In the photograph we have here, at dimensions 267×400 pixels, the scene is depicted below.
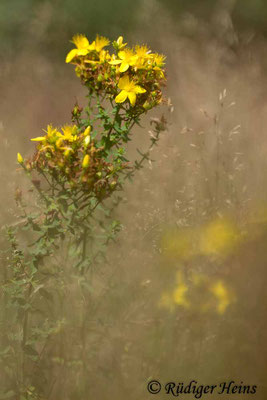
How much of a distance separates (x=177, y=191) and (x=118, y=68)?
1075 mm

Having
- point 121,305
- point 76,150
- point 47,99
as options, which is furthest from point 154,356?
point 47,99

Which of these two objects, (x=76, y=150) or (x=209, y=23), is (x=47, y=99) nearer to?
(x=209, y=23)

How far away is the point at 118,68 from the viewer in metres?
1.47

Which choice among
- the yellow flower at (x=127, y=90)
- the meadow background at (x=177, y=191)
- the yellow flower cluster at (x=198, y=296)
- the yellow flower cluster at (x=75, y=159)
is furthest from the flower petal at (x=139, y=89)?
the yellow flower cluster at (x=198, y=296)

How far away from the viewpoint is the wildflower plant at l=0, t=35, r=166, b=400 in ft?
4.82

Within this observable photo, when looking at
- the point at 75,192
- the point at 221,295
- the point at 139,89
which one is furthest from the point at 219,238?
the point at 139,89

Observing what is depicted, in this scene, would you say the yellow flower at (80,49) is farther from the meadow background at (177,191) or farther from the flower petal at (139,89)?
the meadow background at (177,191)

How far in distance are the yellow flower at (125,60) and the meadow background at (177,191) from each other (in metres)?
0.85

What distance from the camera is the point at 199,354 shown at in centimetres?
195

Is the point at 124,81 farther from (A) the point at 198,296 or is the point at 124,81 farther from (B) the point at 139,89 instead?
(A) the point at 198,296

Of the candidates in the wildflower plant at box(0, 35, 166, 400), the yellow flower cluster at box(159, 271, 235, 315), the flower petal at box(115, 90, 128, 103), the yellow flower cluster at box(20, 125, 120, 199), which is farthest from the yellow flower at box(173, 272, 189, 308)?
the flower petal at box(115, 90, 128, 103)

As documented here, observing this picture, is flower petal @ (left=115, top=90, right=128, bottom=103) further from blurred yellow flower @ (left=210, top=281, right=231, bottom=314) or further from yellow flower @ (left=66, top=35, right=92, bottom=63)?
blurred yellow flower @ (left=210, top=281, right=231, bottom=314)

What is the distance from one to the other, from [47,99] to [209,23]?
127 centimetres

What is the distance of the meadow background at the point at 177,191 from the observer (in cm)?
196
